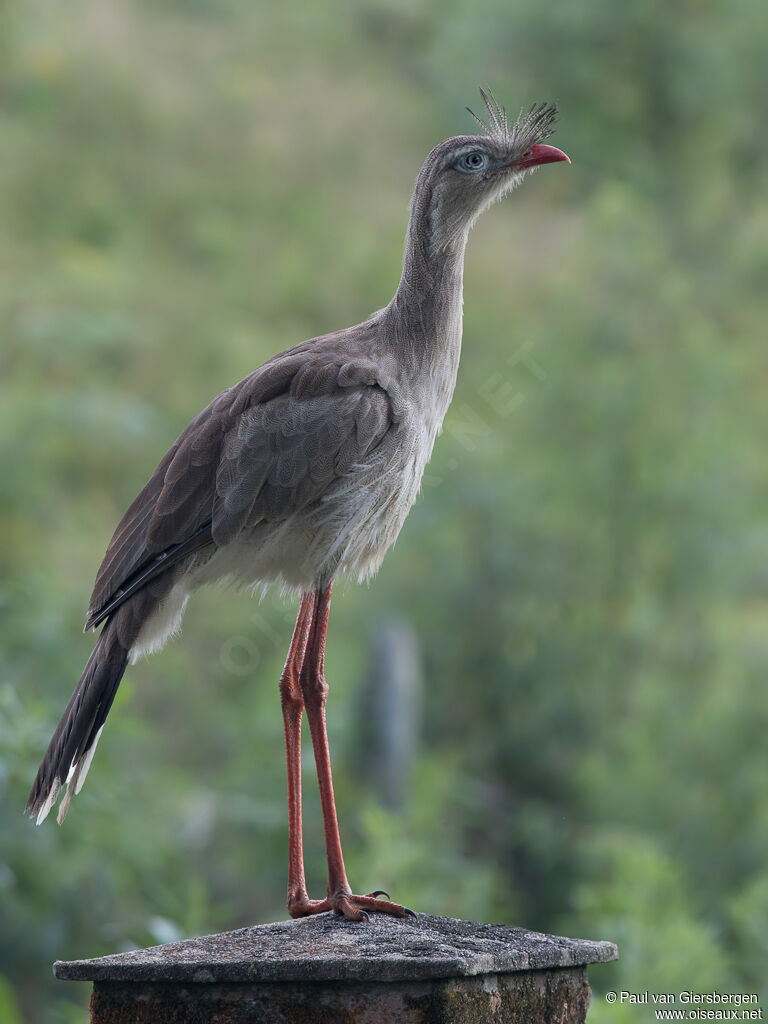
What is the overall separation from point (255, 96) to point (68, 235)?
5.02 metres

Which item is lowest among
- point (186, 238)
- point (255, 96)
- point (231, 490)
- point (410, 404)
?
point (231, 490)

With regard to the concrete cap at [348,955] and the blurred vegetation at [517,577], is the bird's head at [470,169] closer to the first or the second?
the blurred vegetation at [517,577]

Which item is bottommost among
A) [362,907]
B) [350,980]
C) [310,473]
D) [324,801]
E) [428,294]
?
[350,980]

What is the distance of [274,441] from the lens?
3.21 metres

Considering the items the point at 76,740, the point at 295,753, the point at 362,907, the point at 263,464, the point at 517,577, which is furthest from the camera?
the point at 517,577

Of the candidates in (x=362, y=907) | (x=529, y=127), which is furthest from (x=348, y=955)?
(x=529, y=127)

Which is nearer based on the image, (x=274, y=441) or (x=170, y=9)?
(x=274, y=441)

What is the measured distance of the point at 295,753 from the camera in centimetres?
334

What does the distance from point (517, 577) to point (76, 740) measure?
5448mm

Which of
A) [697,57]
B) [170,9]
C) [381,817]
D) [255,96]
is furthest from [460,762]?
[170,9]

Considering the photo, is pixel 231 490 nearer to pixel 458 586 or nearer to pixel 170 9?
pixel 458 586

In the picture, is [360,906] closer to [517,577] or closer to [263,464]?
[263,464]

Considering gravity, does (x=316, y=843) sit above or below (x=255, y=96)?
below

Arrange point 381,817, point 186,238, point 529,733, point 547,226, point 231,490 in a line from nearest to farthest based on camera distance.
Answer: point 231,490, point 381,817, point 529,733, point 547,226, point 186,238
